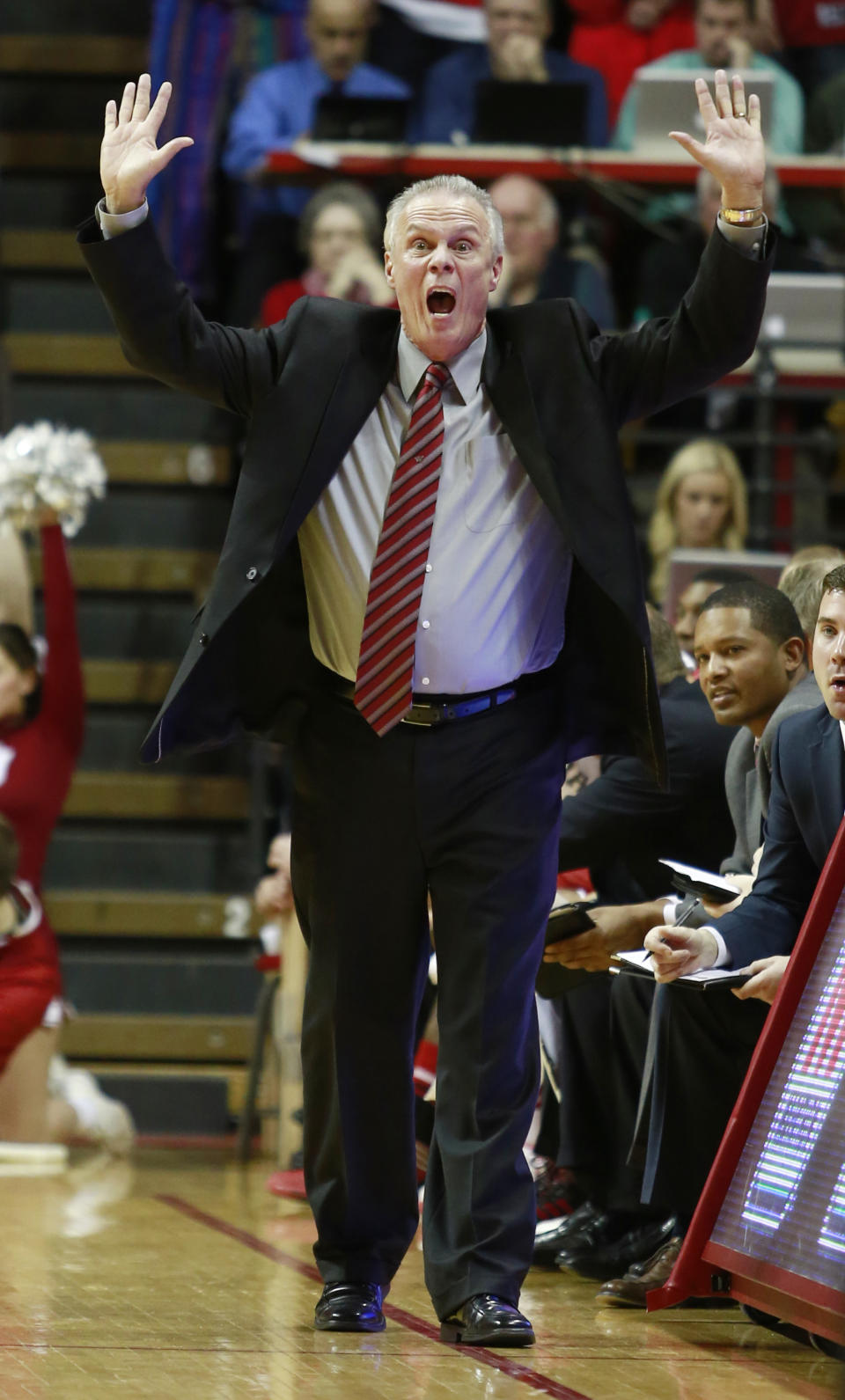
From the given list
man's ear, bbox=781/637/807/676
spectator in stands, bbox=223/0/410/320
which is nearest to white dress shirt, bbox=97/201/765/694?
man's ear, bbox=781/637/807/676

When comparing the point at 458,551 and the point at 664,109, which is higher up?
the point at 664,109

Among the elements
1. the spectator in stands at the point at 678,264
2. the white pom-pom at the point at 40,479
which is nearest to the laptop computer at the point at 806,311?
the spectator in stands at the point at 678,264

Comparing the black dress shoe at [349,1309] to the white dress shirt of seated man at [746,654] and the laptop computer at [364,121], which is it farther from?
the laptop computer at [364,121]

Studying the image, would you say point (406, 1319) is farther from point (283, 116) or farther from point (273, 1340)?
point (283, 116)

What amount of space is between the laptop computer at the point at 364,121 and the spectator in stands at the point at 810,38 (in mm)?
1726

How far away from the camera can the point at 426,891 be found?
344 centimetres

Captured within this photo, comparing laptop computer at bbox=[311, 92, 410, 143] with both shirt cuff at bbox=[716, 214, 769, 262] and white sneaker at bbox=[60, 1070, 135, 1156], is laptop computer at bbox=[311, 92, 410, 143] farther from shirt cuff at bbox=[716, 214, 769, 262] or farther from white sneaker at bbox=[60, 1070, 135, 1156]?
shirt cuff at bbox=[716, 214, 769, 262]

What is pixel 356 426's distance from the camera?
3361 mm

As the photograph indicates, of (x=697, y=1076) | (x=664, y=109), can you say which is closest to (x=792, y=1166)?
(x=697, y=1076)

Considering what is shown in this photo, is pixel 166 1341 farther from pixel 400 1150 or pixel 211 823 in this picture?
pixel 211 823

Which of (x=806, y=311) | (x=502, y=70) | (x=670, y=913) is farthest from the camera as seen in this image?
(x=502, y=70)

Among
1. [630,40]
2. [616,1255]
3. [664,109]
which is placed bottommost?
[616,1255]

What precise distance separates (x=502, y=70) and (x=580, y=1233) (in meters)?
5.32

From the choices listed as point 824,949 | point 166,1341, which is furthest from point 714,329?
point 166,1341
